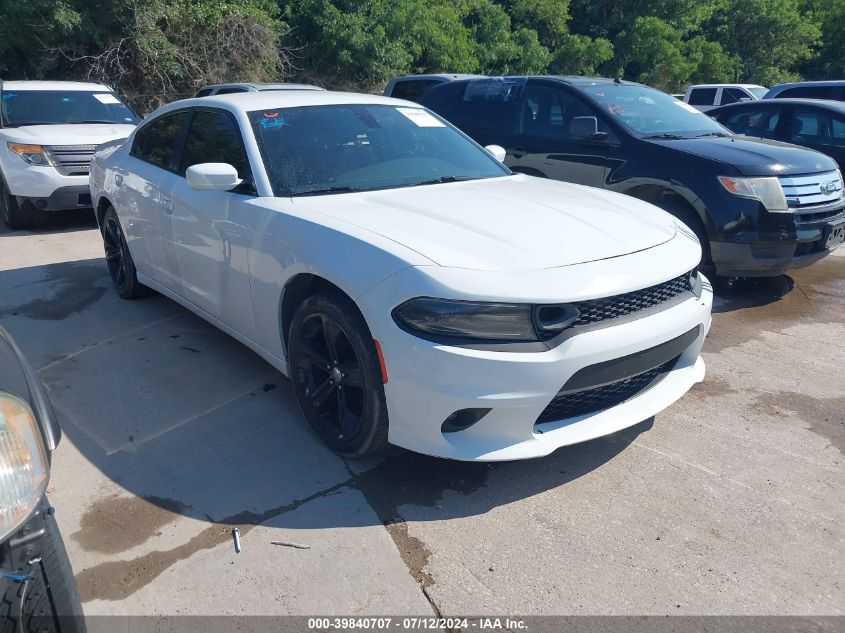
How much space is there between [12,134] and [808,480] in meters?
8.48

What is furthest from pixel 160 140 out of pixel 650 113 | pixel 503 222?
pixel 650 113

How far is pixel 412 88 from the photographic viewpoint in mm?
11734

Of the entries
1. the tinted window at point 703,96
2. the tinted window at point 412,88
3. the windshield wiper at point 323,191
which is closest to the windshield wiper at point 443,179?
the windshield wiper at point 323,191

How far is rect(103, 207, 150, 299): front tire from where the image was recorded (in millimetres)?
5359

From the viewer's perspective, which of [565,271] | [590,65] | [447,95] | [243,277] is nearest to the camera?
[565,271]

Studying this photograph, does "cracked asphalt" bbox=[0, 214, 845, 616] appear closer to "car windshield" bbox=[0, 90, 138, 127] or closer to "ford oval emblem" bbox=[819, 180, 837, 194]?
"ford oval emblem" bbox=[819, 180, 837, 194]

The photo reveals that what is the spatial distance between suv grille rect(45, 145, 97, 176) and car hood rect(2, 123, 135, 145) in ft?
0.19

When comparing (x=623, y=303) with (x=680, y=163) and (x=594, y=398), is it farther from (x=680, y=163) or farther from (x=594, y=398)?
(x=680, y=163)

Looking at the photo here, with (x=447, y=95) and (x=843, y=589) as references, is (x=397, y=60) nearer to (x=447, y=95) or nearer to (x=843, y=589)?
(x=447, y=95)

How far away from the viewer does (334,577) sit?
2568 millimetres

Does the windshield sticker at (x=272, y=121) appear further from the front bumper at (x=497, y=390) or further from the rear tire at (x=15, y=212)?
the rear tire at (x=15, y=212)

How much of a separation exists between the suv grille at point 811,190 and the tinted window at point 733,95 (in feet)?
41.2

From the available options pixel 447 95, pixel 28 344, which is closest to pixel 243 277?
pixel 28 344

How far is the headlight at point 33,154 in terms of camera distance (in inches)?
308
